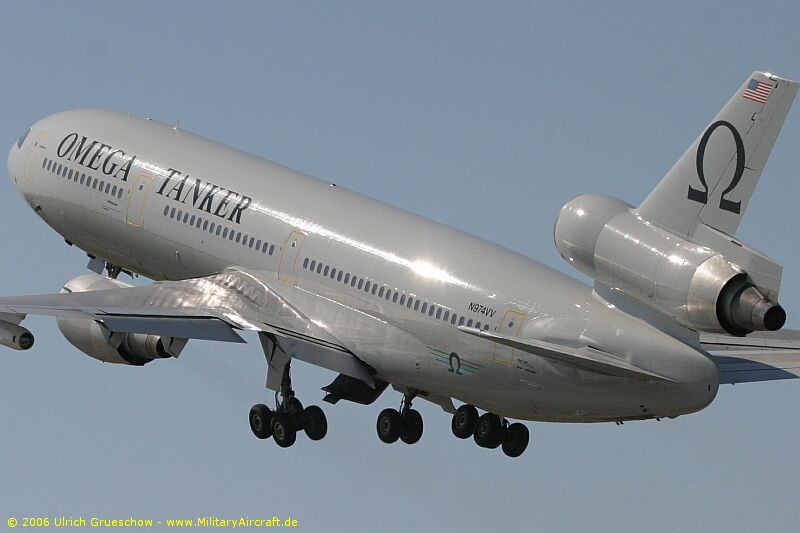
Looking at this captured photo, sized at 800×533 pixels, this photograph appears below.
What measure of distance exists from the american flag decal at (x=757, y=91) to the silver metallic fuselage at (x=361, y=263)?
5353 mm

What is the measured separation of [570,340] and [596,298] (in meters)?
1.29

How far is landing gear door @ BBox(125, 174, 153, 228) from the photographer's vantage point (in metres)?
63.2

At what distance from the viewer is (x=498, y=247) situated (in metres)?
57.1

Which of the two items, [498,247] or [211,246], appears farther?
[211,246]

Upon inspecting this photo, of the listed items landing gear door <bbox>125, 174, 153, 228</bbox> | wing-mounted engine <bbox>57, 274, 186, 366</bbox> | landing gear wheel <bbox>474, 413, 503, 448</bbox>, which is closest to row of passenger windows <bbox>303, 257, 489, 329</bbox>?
wing-mounted engine <bbox>57, 274, 186, 366</bbox>

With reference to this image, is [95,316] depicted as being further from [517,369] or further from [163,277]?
[517,369]

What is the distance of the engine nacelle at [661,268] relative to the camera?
49.6m

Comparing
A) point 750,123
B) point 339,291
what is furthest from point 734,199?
point 339,291

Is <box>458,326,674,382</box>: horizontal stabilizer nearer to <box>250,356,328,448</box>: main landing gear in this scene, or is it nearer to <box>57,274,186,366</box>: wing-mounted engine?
<box>250,356,328,448</box>: main landing gear

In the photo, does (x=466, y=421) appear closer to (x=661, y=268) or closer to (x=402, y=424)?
(x=402, y=424)

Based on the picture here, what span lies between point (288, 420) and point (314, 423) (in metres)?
0.62

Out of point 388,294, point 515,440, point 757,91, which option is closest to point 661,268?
point 757,91

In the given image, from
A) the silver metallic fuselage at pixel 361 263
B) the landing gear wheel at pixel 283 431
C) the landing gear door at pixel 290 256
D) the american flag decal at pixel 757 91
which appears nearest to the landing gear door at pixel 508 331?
the silver metallic fuselage at pixel 361 263

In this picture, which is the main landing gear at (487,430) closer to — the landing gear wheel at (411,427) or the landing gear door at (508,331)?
the landing gear wheel at (411,427)
